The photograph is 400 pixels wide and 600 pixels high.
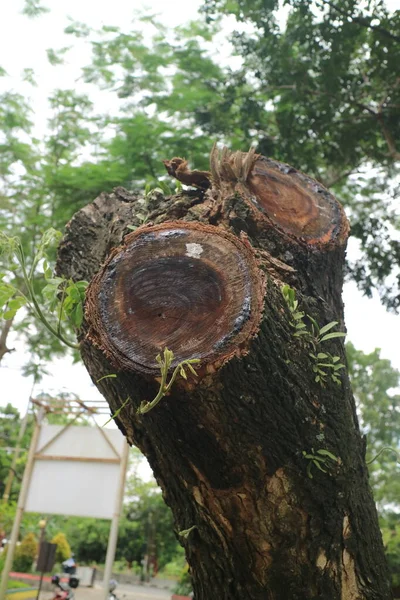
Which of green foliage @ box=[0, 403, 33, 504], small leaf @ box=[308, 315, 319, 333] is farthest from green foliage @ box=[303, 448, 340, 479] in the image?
green foliage @ box=[0, 403, 33, 504]

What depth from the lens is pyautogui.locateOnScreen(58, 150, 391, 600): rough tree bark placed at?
1383 mm

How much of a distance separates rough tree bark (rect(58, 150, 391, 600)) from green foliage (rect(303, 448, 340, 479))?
0.01 m

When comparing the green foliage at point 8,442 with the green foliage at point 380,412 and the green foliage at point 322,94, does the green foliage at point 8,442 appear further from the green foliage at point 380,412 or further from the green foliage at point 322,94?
the green foliage at point 322,94

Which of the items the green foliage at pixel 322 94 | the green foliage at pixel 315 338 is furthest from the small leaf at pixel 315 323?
the green foliage at pixel 322 94

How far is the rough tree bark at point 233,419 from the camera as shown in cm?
138

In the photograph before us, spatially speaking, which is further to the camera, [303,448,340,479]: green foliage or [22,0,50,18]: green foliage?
[22,0,50,18]: green foliage

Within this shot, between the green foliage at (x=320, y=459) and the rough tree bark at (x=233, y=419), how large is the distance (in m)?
0.01

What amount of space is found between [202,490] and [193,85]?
623cm

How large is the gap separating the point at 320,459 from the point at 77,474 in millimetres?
5467

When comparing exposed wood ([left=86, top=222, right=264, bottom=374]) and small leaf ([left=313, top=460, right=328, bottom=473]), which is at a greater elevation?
exposed wood ([left=86, top=222, right=264, bottom=374])

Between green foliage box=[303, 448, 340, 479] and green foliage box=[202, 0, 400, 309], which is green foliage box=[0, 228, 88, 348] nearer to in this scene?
green foliage box=[303, 448, 340, 479]

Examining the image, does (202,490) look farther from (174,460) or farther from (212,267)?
(212,267)

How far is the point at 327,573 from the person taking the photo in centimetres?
150

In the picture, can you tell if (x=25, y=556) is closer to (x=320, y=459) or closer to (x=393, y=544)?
(x=393, y=544)
